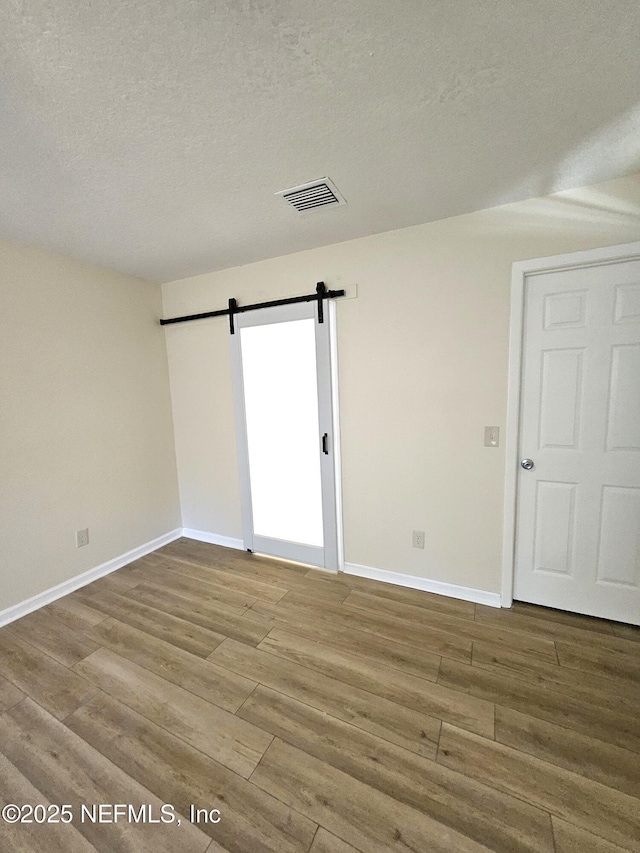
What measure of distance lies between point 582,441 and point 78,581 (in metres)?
3.70

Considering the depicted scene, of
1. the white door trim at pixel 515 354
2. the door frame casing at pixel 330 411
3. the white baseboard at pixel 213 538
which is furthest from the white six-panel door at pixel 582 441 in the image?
the white baseboard at pixel 213 538

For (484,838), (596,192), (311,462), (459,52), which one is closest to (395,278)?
(596,192)

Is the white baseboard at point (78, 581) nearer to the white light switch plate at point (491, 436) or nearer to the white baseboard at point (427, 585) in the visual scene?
the white baseboard at point (427, 585)

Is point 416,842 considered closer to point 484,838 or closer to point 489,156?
point 484,838

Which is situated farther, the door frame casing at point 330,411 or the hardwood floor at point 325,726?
the door frame casing at point 330,411

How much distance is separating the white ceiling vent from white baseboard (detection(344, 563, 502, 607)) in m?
2.50

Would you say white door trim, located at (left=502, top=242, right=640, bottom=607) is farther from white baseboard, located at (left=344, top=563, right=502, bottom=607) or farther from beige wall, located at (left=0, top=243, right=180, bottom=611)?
beige wall, located at (left=0, top=243, right=180, bottom=611)

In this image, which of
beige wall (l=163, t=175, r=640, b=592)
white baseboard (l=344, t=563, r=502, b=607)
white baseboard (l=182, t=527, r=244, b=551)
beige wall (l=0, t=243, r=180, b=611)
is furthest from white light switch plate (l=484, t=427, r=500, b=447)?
beige wall (l=0, t=243, r=180, b=611)

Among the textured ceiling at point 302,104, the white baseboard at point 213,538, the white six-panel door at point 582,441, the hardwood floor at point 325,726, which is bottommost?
the hardwood floor at point 325,726

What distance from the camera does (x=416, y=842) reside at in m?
1.09

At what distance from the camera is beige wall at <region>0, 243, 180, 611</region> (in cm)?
Answer: 228

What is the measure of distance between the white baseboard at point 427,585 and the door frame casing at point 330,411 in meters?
0.17

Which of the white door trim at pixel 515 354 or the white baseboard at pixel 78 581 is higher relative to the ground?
the white door trim at pixel 515 354

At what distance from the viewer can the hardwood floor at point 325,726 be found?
1139 millimetres
